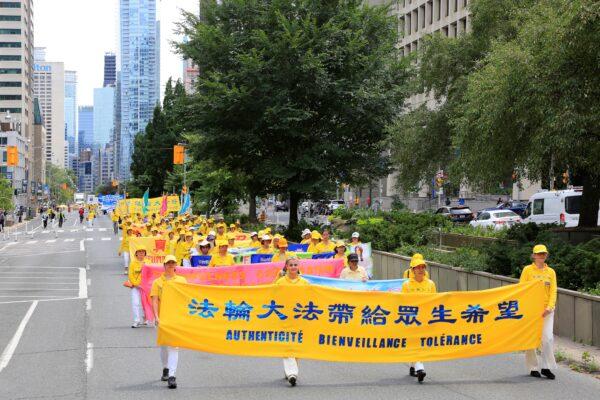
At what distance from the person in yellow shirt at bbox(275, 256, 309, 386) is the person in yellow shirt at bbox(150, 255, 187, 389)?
1.32 metres

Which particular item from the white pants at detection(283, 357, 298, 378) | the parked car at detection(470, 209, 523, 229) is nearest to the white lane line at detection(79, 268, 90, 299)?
the white pants at detection(283, 357, 298, 378)

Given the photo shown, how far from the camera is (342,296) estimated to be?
10641mm

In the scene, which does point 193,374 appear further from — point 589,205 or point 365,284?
point 589,205

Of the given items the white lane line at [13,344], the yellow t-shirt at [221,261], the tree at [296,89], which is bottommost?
the white lane line at [13,344]

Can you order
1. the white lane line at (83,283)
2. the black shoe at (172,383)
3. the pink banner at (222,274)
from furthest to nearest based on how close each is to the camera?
the white lane line at (83,283) < the pink banner at (222,274) < the black shoe at (172,383)

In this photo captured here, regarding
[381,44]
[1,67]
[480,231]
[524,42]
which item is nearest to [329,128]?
[381,44]

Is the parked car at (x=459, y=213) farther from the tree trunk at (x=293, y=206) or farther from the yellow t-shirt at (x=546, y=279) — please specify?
the yellow t-shirt at (x=546, y=279)

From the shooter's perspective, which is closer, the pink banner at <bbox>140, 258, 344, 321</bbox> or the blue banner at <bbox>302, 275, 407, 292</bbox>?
the blue banner at <bbox>302, 275, 407, 292</bbox>

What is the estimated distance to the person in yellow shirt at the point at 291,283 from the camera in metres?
10.3

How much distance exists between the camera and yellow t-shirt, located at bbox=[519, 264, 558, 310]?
1075cm

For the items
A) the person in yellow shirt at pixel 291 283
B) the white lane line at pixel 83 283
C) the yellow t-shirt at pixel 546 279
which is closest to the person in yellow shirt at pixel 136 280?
the person in yellow shirt at pixel 291 283

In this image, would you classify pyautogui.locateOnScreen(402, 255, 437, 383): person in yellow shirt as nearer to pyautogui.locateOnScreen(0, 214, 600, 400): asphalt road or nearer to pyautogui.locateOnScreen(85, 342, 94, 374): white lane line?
pyautogui.locateOnScreen(0, 214, 600, 400): asphalt road

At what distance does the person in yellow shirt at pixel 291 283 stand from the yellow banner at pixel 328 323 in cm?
12

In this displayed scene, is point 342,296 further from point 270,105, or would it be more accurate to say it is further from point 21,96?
point 21,96
